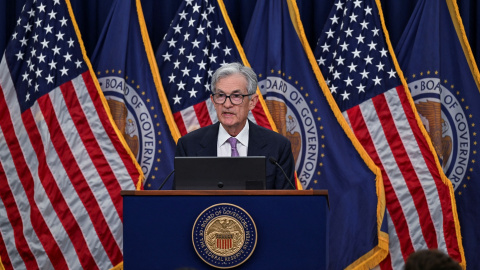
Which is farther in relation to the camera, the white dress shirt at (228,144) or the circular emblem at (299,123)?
the circular emblem at (299,123)

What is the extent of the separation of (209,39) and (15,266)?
244 cm

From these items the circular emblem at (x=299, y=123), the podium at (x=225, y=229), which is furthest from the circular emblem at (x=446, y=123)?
the podium at (x=225, y=229)

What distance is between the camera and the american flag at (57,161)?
21.0ft

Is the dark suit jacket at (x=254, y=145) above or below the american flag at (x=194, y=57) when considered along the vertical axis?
below

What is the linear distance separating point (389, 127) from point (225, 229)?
3331 millimetres

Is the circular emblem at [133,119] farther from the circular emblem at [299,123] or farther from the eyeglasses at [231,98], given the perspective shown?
the eyeglasses at [231,98]

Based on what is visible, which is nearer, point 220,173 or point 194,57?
point 220,173

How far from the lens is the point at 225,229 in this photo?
11.4ft

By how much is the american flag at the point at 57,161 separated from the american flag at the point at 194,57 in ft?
1.93

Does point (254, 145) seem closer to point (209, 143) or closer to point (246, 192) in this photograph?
point (209, 143)

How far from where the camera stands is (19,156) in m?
6.54

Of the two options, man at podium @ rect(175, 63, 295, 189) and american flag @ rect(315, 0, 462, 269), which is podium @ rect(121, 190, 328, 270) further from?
american flag @ rect(315, 0, 462, 269)

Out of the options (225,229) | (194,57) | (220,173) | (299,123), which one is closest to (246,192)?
(225,229)

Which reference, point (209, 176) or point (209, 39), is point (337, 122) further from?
point (209, 176)
